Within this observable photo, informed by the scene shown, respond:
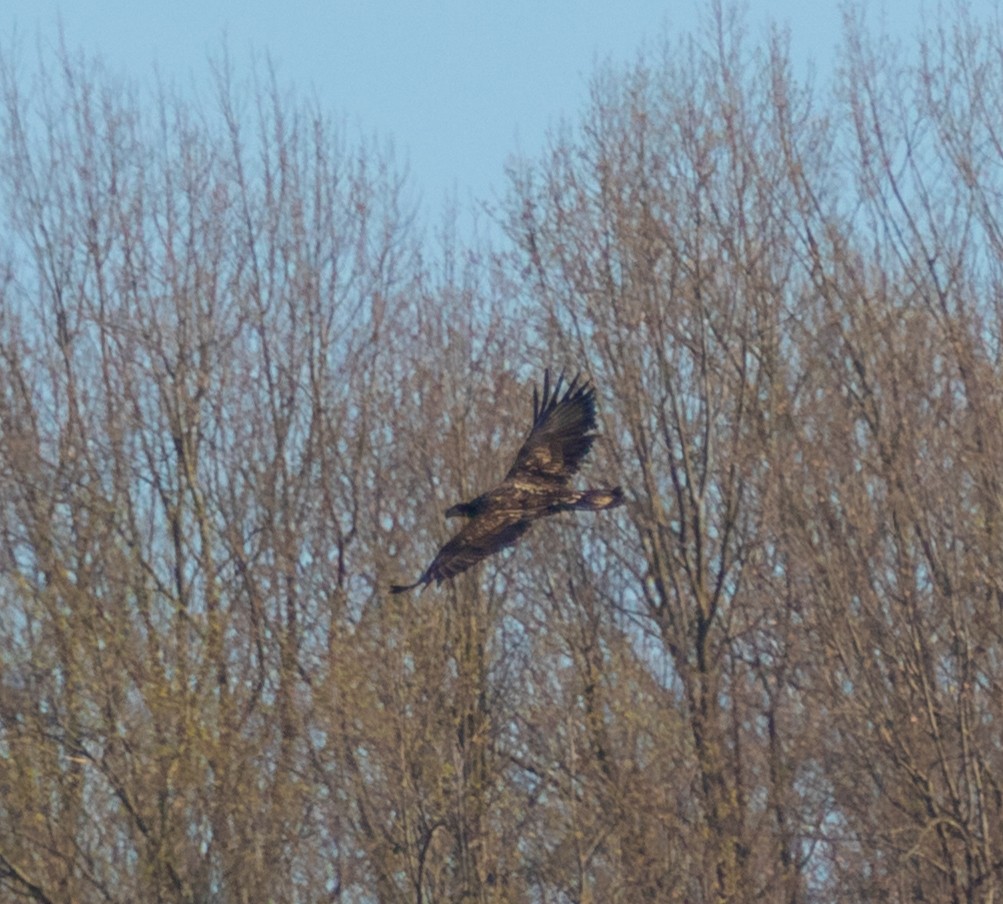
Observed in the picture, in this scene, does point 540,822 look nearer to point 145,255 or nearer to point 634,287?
point 634,287

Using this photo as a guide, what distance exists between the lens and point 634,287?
18.2 meters

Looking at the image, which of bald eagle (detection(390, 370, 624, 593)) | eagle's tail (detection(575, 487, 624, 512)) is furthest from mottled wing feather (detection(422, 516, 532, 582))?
eagle's tail (detection(575, 487, 624, 512))

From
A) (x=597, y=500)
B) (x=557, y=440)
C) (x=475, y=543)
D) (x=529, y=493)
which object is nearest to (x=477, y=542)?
(x=475, y=543)

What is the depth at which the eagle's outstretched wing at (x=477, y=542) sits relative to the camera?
10.6 m

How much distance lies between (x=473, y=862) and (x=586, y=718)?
1702mm

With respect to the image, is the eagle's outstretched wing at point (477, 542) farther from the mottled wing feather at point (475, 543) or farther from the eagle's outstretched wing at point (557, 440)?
the eagle's outstretched wing at point (557, 440)

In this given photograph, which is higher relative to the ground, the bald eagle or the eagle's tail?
the bald eagle

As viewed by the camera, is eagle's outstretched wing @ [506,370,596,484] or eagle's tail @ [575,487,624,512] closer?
eagle's tail @ [575,487,624,512]

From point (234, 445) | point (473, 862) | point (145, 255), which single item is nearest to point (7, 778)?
point (473, 862)

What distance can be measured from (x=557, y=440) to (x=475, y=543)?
26.5 inches

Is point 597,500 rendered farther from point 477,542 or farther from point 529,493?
point 477,542

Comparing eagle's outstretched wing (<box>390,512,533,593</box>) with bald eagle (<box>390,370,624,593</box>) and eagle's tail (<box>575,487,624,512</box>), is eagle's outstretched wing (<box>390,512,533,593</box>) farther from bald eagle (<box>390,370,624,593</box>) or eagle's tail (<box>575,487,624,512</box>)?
eagle's tail (<box>575,487,624,512</box>)

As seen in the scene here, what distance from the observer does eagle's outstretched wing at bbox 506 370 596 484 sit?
416 inches

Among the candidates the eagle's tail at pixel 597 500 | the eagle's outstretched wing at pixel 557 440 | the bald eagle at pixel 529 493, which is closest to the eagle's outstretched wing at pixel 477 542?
the bald eagle at pixel 529 493
